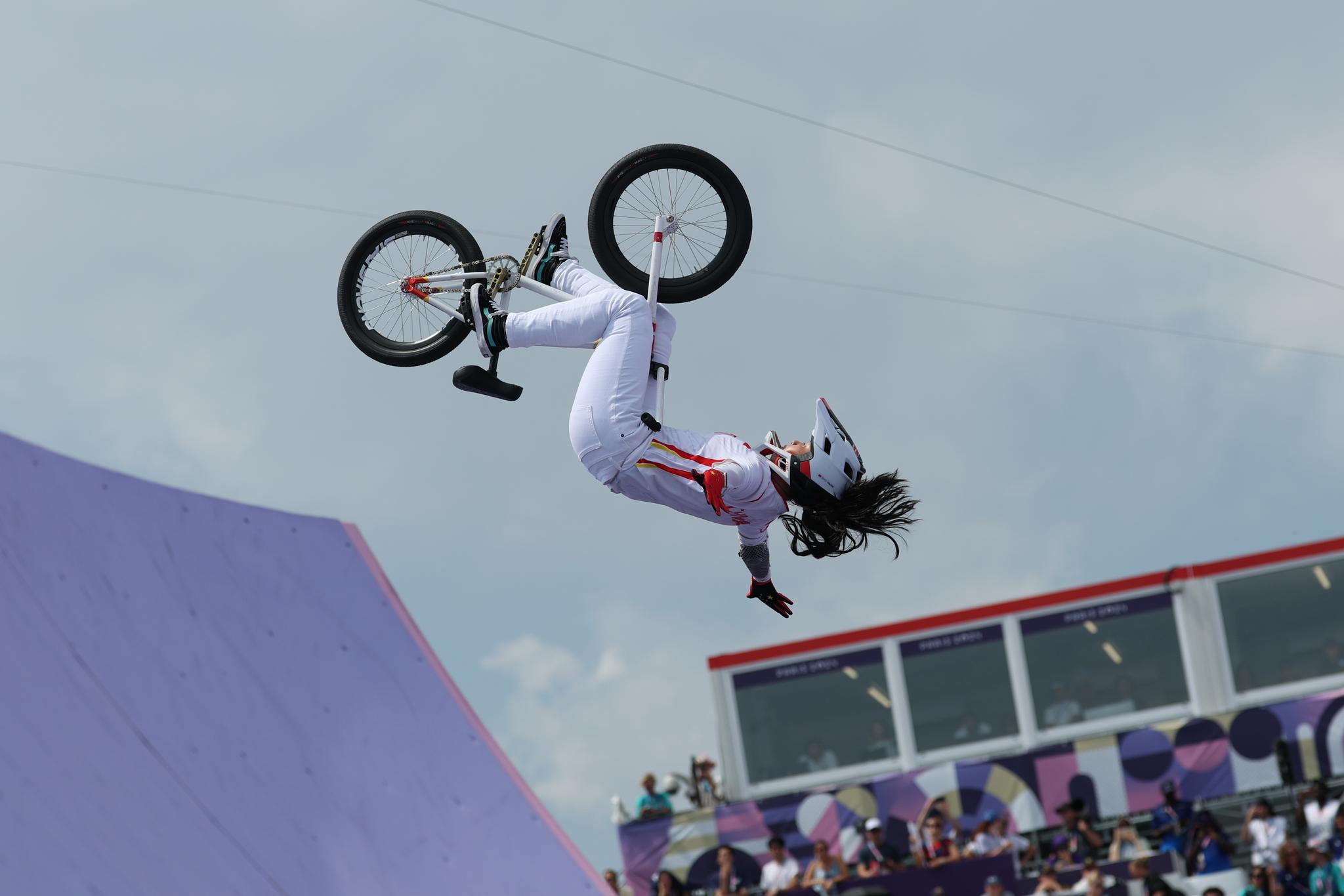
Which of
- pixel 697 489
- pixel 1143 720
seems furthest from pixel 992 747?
pixel 697 489

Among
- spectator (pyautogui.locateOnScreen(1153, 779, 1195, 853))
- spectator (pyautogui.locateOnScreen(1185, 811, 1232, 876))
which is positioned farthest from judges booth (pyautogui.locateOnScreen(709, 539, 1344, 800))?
spectator (pyautogui.locateOnScreen(1185, 811, 1232, 876))

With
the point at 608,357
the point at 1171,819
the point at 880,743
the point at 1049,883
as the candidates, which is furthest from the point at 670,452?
the point at 880,743

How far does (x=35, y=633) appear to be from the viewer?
9.31m

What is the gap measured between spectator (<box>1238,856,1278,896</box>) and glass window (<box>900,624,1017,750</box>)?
573cm

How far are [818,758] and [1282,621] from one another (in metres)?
5.61

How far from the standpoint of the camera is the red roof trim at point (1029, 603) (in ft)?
60.2

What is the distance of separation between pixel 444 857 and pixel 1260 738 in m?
9.90

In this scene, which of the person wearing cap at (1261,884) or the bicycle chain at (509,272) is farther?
the person wearing cap at (1261,884)

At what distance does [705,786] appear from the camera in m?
18.6

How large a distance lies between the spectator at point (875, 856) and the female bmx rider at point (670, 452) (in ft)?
27.3

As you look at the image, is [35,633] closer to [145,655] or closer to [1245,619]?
[145,655]

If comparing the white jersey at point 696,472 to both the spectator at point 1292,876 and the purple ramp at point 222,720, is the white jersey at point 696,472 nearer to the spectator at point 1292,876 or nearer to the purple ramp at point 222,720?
the purple ramp at point 222,720

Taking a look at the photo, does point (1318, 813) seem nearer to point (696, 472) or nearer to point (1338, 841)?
point (1338, 841)

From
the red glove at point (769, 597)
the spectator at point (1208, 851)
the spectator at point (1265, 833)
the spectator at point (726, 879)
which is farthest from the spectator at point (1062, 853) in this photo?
the red glove at point (769, 597)
